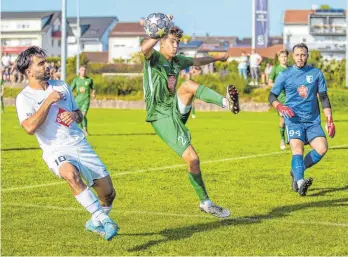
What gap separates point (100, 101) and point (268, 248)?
142 feet

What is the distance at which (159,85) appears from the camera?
36.9 feet

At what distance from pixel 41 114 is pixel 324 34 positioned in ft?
397

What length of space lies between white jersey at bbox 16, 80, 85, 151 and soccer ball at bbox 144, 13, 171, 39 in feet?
5.28

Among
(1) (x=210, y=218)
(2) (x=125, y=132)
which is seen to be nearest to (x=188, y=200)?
(1) (x=210, y=218)

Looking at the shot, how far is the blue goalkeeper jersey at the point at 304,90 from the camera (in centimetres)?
1399

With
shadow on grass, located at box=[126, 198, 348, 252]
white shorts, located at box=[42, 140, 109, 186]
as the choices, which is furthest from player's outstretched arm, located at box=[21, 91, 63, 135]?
shadow on grass, located at box=[126, 198, 348, 252]

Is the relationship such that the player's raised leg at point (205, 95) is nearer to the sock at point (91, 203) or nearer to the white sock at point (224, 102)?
the white sock at point (224, 102)

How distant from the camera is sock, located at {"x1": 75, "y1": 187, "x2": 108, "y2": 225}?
30.4 ft

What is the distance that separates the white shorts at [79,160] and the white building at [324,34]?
345 feet

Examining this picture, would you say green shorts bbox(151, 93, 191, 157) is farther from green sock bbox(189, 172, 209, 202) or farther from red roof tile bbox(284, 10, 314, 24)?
red roof tile bbox(284, 10, 314, 24)

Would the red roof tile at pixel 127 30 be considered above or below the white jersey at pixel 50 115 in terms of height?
below

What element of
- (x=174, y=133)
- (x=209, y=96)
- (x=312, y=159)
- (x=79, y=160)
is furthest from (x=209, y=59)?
(x=79, y=160)

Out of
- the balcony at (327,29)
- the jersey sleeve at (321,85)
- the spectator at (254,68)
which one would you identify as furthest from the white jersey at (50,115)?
the balcony at (327,29)

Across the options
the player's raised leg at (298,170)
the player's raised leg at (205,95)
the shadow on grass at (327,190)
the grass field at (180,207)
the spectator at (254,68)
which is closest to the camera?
the grass field at (180,207)
